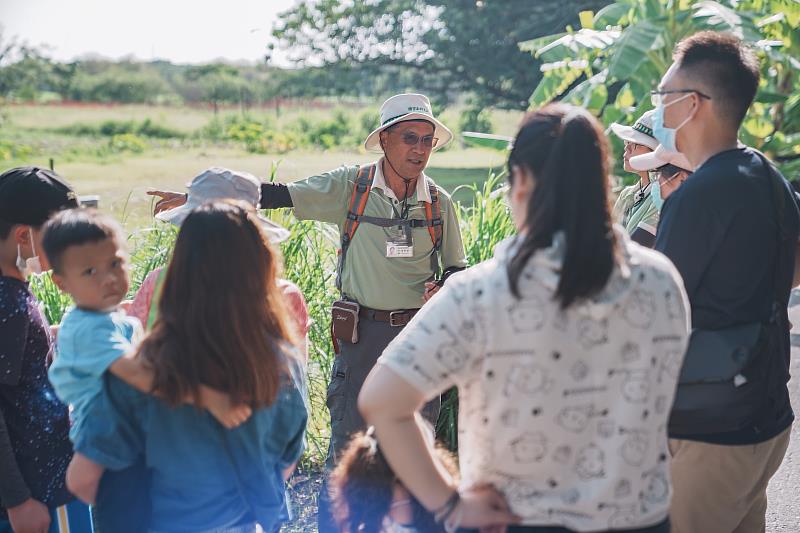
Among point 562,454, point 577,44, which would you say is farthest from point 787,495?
point 577,44

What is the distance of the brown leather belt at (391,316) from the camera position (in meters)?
3.96

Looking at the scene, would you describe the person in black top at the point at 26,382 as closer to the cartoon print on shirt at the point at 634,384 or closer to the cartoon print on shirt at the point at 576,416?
the cartoon print on shirt at the point at 576,416

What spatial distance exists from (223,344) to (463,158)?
117 ft

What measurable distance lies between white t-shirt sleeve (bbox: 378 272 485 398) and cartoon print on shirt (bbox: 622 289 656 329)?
1.01 ft

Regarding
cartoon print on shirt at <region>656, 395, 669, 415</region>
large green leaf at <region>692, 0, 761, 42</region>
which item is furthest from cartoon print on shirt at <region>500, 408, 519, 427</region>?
large green leaf at <region>692, 0, 761, 42</region>

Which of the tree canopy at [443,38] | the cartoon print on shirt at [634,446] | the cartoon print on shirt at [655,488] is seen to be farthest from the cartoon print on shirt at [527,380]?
the tree canopy at [443,38]

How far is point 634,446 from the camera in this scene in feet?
5.65

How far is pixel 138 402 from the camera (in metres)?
1.96

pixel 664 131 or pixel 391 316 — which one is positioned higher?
pixel 664 131

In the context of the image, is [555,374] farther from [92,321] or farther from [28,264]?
[28,264]

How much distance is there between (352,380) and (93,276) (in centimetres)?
216

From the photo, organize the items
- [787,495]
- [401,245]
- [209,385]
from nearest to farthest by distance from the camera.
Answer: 1. [209,385]
2. [401,245]
3. [787,495]

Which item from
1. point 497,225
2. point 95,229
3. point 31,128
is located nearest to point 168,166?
point 31,128

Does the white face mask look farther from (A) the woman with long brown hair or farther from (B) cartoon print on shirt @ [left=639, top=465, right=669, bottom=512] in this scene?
(B) cartoon print on shirt @ [left=639, top=465, right=669, bottom=512]
